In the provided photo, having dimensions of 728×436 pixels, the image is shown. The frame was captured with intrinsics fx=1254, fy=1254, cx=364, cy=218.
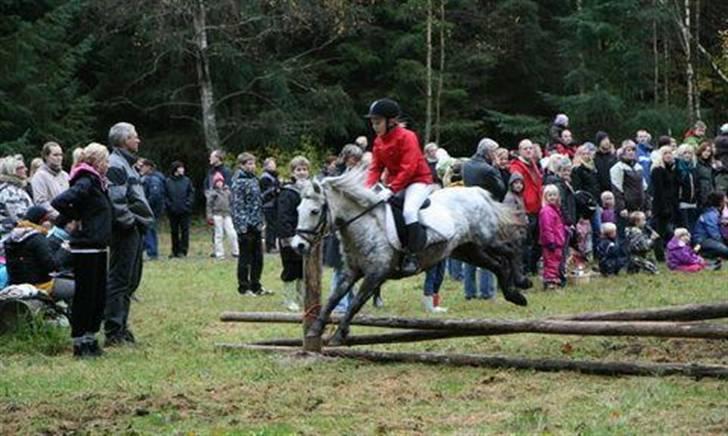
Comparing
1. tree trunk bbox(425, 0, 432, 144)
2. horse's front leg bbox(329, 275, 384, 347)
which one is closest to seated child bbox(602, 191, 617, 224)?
horse's front leg bbox(329, 275, 384, 347)

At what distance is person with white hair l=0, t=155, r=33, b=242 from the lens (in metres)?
16.2

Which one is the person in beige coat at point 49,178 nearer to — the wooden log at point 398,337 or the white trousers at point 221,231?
the wooden log at point 398,337

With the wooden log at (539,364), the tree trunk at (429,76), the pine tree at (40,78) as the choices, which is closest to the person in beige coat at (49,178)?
the wooden log at (539,364)

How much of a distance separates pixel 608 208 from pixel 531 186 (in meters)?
2.65

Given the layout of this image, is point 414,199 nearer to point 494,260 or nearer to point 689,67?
point 494,260

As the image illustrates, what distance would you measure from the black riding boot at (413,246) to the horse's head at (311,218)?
89cm

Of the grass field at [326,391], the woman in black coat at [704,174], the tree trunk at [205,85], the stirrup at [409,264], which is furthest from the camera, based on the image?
the tree trunk at [205,85]

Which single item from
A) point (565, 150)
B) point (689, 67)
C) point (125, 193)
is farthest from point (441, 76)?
point (125, 193)

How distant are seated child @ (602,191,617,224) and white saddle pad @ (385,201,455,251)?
7925 millimetres

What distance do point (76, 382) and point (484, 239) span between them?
472cm

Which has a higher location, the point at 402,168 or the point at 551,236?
the point at 402,168

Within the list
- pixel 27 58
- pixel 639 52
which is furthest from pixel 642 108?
pixel 27 58

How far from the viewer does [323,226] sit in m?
12.5

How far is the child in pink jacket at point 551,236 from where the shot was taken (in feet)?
60.5
